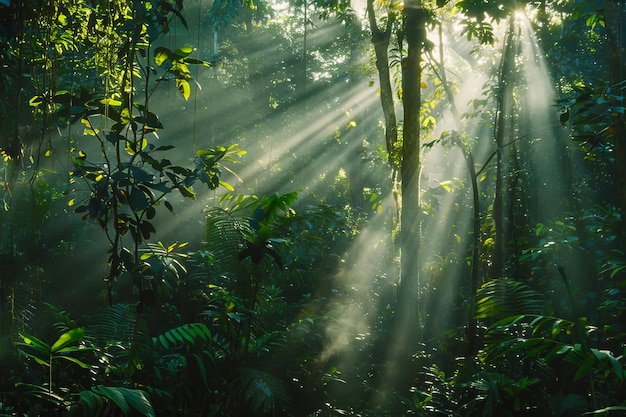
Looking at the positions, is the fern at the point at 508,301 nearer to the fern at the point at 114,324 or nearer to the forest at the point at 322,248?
the forest at the point at 322,248

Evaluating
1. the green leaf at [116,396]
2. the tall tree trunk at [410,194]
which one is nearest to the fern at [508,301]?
the tall tree trunk at [410,194]

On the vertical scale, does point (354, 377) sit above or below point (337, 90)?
below

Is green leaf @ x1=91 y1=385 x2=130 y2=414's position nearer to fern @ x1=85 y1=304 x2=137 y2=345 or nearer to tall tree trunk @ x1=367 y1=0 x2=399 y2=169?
fern @ x1=85 y1=304 x2=137 y2=345

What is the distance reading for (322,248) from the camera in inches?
404

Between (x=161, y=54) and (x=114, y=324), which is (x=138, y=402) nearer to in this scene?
(x=161, y=54)

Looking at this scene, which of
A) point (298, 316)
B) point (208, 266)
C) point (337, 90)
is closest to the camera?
point (208, 266)

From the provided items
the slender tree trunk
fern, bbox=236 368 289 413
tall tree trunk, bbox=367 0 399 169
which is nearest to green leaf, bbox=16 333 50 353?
fern, bbox=236 368 289 413

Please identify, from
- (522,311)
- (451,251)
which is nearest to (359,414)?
(522,311)

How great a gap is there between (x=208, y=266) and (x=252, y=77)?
11.3m

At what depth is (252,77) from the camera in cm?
1661

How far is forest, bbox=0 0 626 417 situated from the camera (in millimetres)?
3469

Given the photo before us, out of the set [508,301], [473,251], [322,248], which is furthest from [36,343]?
[322,248]

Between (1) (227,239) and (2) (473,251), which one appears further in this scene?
(2) (473,251)

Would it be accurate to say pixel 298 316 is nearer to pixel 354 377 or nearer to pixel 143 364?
pixel 354 377
